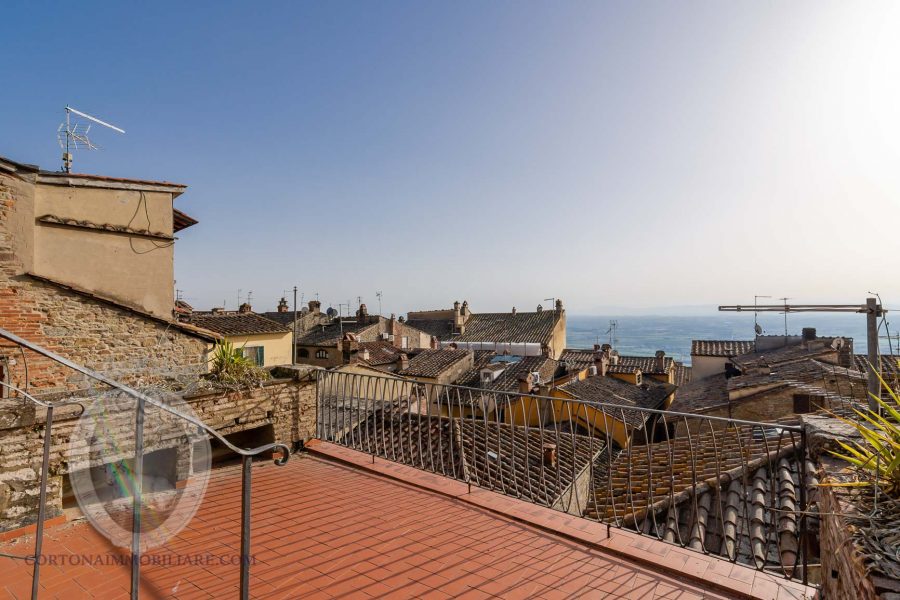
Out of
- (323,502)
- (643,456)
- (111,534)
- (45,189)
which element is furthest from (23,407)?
(643,456)

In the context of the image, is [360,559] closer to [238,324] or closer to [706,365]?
[238,324]

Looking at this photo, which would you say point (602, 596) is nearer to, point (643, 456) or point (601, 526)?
point (601, 526)

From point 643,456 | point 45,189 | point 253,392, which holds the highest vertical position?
point 45,189

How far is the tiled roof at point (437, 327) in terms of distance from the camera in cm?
4356

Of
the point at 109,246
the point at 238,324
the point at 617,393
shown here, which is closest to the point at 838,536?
the point at 109,246

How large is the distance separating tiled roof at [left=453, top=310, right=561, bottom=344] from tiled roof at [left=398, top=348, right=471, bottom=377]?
37.8 feet

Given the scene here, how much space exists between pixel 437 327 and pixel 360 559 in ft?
137

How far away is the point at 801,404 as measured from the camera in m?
11.4

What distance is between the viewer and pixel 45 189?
896 cm

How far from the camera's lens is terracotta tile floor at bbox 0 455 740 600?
3051 millimetres

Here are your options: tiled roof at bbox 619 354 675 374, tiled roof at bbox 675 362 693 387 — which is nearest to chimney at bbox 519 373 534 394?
tiled roof at bbox 619 354 675 374

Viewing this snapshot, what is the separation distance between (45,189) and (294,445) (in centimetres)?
790

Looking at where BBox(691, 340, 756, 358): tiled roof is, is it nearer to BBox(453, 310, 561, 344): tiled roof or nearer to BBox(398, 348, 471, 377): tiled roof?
BBox(453, 310, 561, 344): tiled roof

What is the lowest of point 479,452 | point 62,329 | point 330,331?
point 479,452
